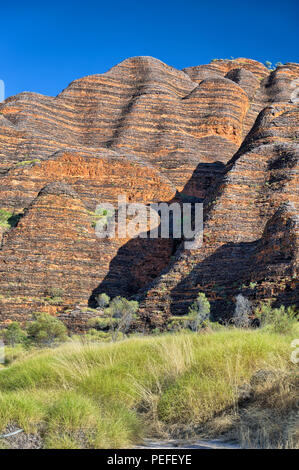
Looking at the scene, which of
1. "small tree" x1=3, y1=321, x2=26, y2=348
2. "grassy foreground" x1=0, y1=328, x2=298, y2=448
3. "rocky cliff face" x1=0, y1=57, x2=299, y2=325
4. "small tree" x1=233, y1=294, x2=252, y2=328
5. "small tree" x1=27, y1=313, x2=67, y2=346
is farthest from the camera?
"rocky cliff face" x1=0, y1=57, x2=299, y2=325

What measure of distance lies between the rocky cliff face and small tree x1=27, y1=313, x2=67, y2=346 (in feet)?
6.03

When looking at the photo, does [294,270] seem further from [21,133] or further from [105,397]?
[21,133]

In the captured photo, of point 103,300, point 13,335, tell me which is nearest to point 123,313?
point 103,300

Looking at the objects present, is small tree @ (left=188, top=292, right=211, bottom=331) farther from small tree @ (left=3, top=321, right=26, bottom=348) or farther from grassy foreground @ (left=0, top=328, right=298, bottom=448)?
grassy foreground @ (left=0, top=328, right=298, bottom=448)

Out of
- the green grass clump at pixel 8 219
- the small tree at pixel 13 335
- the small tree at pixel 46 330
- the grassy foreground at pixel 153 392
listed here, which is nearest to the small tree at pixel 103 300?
the small tree at pixel 46 330

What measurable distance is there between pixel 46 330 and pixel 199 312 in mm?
7259

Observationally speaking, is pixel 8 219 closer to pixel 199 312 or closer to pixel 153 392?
pixel 199 312

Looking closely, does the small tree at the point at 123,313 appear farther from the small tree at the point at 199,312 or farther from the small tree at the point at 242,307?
the small tree at the point at 242,307

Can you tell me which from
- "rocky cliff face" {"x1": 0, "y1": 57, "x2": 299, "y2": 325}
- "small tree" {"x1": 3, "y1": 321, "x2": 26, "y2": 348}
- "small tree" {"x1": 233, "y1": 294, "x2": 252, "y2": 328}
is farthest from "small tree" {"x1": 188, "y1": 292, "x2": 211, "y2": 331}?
"small tree" {"x1": 3, "y1": 321, "x2": 26, "y2": 348}

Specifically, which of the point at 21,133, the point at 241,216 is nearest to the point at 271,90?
the point at 21,133

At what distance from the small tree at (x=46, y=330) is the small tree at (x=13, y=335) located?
41 cm

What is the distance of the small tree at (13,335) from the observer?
886 inches

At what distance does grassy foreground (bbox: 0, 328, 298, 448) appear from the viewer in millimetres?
5656

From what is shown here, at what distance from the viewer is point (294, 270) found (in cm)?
1975
